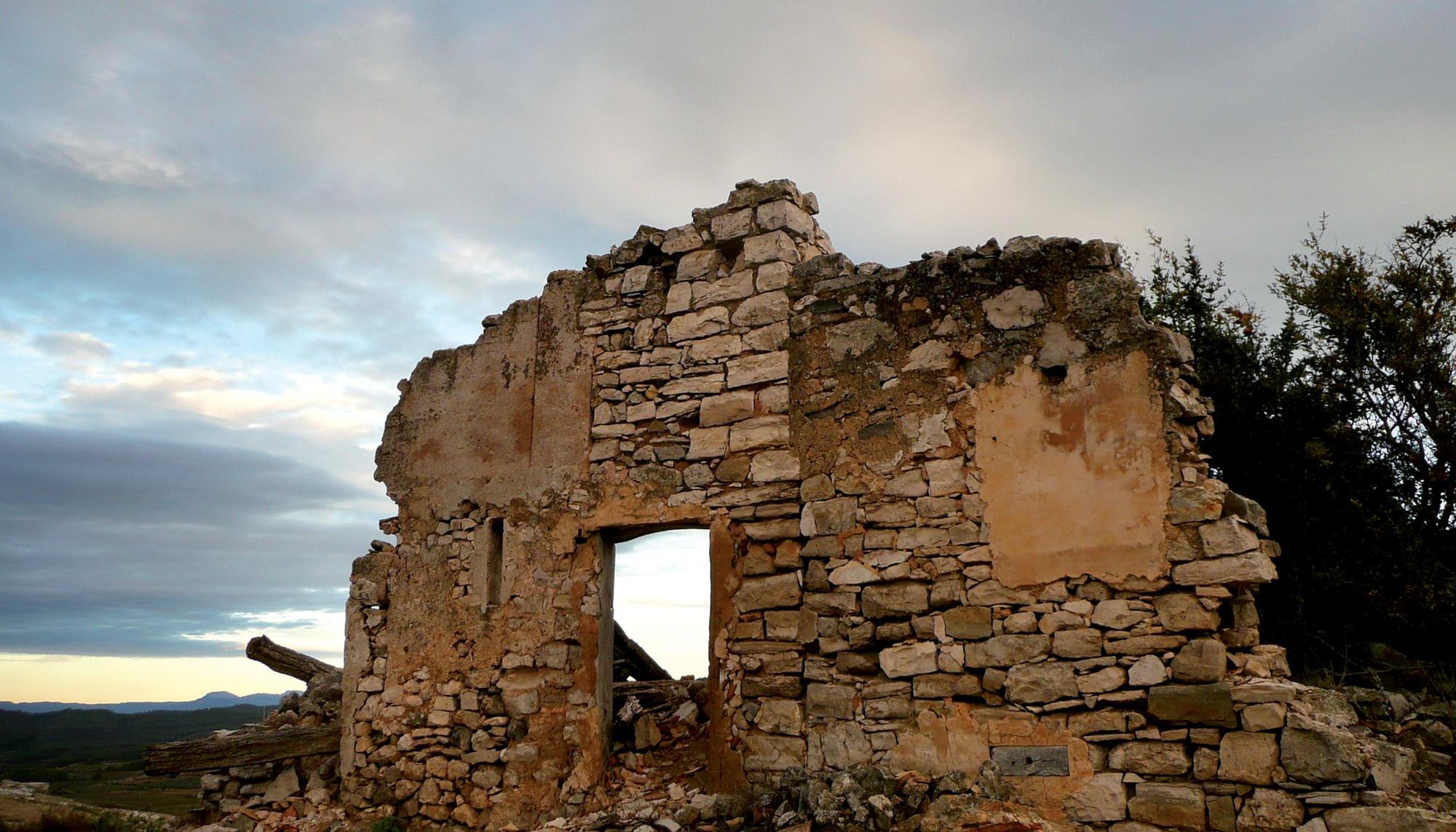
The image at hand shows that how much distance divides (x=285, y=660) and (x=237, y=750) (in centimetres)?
135

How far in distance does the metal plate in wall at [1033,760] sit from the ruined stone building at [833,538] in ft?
0.06

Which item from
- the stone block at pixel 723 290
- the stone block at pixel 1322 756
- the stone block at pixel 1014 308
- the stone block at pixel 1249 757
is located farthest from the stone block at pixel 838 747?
the stone block at pixel 723 290

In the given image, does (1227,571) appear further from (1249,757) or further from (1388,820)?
(1388,820)

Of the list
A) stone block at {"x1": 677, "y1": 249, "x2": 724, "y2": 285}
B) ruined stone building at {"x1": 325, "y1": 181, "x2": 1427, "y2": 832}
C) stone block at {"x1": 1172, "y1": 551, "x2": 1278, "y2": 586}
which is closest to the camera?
stone block at {"x1": 1172, "y1": 551, "x2": 1278, "y2": 586}

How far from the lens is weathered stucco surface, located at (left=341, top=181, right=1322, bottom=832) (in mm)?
5559

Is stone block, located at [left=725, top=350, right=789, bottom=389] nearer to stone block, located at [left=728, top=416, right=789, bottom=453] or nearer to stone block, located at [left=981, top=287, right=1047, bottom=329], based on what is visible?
stone block, located at [left=728, top=416, right=789, bottom=453]

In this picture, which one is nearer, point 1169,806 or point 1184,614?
point 1169,806

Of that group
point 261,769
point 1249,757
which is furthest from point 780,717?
point 261,769

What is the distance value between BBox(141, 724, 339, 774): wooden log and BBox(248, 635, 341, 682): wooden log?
1142mm

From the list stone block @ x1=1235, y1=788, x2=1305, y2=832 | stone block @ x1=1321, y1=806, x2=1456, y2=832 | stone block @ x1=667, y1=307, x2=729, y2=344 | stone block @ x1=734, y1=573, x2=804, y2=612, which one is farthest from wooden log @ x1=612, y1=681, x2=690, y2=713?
stone block @ x1=1321, y1=806, x2=1456, y2=832

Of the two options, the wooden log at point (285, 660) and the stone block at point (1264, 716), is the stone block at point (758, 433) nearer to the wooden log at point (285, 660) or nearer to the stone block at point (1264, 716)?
the stone block at point (1264, 716)

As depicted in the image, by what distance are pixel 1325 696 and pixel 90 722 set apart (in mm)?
17736

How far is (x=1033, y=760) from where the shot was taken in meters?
5.62

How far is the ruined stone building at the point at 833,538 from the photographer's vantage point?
18.0ft
